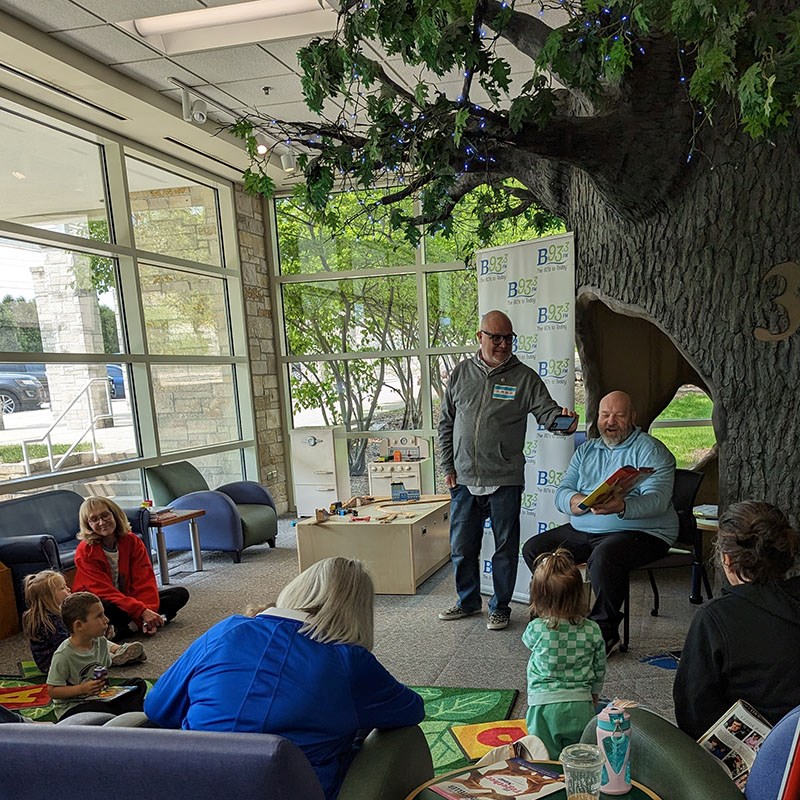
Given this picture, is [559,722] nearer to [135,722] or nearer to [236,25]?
[135,722]

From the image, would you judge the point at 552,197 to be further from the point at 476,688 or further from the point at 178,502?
the point at 178,502

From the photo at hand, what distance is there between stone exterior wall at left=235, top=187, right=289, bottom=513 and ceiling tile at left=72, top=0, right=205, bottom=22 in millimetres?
3821

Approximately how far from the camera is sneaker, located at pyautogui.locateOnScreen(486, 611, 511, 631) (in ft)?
14.4

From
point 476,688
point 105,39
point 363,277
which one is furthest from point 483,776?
point 363,277

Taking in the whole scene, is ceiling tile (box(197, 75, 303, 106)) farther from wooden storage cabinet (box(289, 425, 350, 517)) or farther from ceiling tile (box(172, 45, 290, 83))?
wooden storage cabinet (box(289, 425, 350, 517))

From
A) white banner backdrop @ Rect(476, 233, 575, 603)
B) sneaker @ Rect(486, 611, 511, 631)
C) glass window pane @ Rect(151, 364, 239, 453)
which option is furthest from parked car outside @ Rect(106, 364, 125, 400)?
sneaker @ Rect(486, 611, 511, 631)

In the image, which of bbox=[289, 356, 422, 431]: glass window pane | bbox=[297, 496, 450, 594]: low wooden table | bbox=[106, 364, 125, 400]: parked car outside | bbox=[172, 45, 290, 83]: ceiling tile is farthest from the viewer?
bbox=[289, 356, 422, 431]: glass window pane

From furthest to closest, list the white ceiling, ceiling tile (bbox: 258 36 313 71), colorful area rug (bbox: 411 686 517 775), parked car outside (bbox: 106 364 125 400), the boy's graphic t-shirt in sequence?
parked car outside (bbox: 106 364 125 400) → ceiling tile (bbox: 258 36 313 71) → the white ceiling → the boy's graphic t-shirt → colorful area rug (bbox: 411 686 517 775)

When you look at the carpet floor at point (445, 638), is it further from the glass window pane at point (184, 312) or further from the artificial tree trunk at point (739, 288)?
the glass window pane at point (184, 312)

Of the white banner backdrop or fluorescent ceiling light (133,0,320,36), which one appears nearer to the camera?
the white banner backdrop

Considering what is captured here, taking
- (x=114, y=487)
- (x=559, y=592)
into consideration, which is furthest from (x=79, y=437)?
(x=559, y=592)

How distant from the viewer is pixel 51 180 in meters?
6.34

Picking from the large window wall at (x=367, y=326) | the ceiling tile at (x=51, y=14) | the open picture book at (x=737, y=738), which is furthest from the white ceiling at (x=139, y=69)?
the open picture book at (x=737, y=738)

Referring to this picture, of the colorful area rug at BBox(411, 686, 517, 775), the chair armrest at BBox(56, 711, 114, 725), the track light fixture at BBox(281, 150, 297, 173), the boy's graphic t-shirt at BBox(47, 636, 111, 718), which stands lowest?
the colorful area rug at BBox(411, 686, 517, 775)
